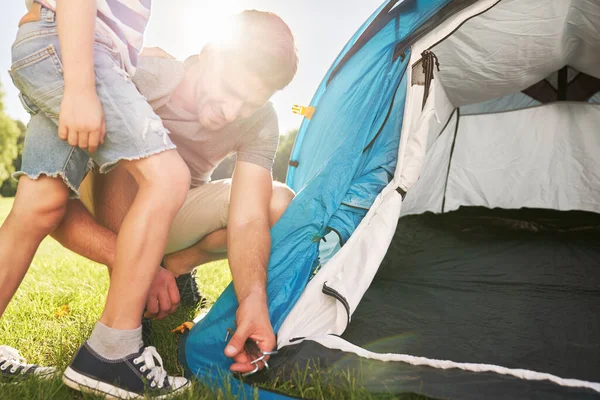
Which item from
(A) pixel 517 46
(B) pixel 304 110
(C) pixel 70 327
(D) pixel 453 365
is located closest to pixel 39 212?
(C) pixel 70 327

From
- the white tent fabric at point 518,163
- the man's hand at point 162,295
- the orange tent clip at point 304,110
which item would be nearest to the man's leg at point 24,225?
the man's hand at point 162,295

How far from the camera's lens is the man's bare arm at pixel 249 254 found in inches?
42.9

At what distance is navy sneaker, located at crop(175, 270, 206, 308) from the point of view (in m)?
1.80

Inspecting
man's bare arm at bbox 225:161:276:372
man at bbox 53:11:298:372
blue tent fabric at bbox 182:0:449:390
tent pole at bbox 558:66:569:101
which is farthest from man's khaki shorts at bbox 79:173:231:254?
tent pole at bbox 558:66:569:101

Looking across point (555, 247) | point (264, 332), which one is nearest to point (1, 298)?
point (264, 332)

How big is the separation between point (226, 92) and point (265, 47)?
6.4 inches

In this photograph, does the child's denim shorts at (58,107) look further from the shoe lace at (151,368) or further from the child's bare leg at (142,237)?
the shoe lace at (151,368)

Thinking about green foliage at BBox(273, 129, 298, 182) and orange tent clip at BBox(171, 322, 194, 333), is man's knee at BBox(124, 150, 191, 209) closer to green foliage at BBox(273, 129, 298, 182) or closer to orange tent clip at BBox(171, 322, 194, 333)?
orange tent clip at BBox(171, 322, 194, 333)

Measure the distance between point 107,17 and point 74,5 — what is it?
150mm

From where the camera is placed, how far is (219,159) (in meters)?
1.60

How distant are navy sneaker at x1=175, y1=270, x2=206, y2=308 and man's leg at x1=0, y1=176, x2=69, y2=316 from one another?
80 cm

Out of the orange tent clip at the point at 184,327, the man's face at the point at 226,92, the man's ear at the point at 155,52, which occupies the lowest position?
the orange tent clip at the point at 184,327

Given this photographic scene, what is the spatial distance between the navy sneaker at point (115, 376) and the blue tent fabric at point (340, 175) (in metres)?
0.17

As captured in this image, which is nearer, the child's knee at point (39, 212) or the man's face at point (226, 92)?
the child's knee at point (39, 212)
